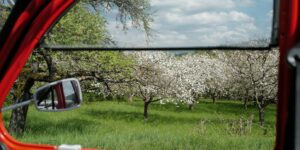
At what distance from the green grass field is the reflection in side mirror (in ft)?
12.6

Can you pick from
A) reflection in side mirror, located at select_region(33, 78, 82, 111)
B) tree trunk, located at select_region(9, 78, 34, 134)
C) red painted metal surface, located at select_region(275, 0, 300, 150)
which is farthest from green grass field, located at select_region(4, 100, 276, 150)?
red painted metal surface, located at select_region(275, 0, 300, 150)

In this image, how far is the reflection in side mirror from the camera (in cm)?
181

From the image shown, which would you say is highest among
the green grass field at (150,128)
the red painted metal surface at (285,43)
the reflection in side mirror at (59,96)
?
the red painted metal surface at (285,43)

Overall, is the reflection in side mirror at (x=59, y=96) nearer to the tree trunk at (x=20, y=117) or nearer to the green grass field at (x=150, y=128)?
the green grass field at (x=150, y=128)

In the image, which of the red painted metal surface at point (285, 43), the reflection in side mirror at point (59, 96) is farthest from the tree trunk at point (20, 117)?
the red painted metal surface at point (285, 43)

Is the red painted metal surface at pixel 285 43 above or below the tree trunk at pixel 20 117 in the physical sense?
above

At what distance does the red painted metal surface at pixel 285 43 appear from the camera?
60.1 inches

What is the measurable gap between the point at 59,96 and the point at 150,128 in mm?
20444

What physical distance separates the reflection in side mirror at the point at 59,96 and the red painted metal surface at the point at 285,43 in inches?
29.9

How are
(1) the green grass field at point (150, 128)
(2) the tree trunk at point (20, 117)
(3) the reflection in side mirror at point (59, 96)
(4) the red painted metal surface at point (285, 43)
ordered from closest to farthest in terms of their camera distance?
(4) the red painted metal surface at point (285, 43) → (3) the reflection in side mirror at point (59, 96) → (1) the green grass field at point (150, 128) → (2) the tree trunk at point (20, 117)

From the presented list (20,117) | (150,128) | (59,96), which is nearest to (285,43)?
(59,96)

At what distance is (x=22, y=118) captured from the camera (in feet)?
38.5

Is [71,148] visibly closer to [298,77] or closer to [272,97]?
[298,77]

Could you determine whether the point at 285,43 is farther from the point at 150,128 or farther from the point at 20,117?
the point at 150,128
